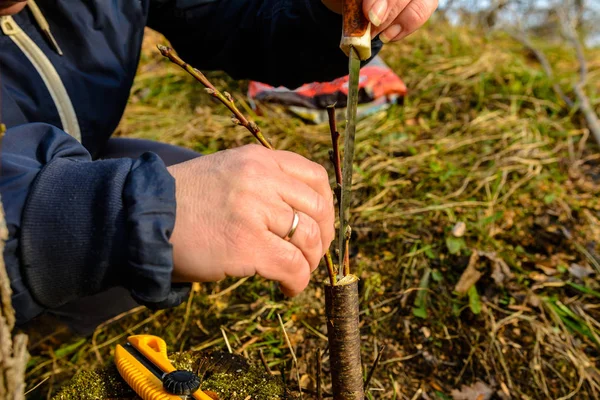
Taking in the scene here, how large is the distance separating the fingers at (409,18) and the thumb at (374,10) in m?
0.30

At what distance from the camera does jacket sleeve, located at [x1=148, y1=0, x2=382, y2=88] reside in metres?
1.73

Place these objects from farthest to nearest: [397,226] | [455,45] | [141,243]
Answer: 1. [455,45]
2. [397,226]
3. [141,243]

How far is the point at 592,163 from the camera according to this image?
297 cm

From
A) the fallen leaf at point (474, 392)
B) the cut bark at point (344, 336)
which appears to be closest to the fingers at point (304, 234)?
the cut bark at point (344, 336)

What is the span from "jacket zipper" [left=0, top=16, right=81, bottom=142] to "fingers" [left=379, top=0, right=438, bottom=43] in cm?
101

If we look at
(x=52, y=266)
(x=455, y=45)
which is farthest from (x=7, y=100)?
(x=455, y=45)

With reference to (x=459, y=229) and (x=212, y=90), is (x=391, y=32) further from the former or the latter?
(x=459, y=229)

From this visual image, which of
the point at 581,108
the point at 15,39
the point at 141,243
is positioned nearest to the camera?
the point at 141,243

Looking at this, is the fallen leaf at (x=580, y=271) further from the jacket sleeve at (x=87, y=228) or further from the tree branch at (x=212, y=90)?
the jacket sleeve at (x=87, y=228)

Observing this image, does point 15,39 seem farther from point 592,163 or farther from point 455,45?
point 455,45

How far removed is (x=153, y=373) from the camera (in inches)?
47.8

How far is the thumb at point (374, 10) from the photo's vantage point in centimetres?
104

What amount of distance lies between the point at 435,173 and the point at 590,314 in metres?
0.99

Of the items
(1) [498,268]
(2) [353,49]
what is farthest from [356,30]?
(1) [498,268]
